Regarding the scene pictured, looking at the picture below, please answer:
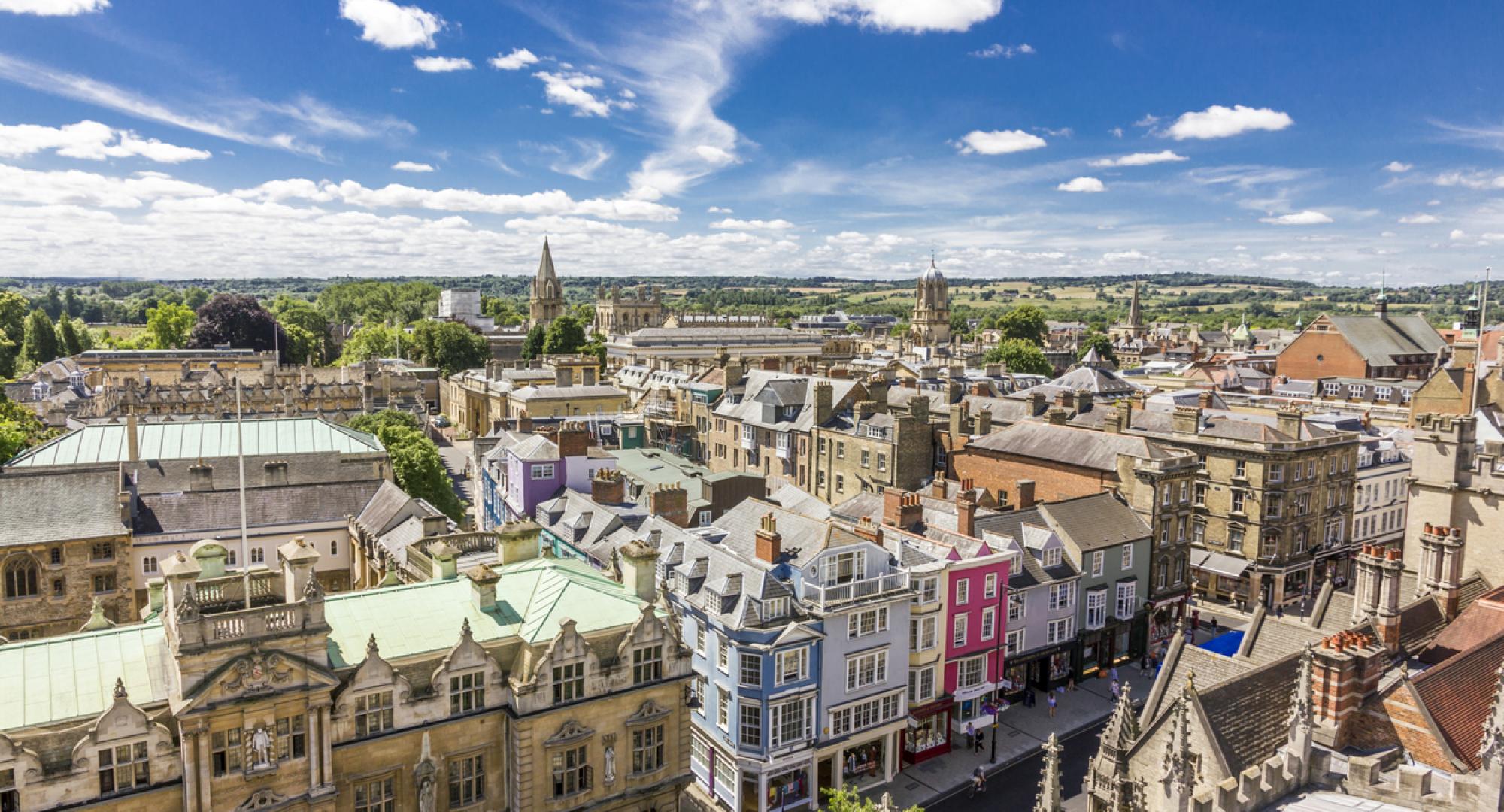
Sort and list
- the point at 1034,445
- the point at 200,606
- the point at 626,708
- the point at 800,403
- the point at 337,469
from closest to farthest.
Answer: the point at 200,606
the point at 626,708
the point at 337,469
the point at 1034,445
the point at 800,403

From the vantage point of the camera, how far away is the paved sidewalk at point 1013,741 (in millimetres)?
34094

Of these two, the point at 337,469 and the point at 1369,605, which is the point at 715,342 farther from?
the point at 1369,605

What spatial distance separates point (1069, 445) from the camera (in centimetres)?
5388

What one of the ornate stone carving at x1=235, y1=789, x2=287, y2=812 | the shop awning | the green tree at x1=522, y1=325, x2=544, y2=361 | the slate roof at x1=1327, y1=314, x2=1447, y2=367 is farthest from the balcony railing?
the green tree at x1=522, y1=325, x2=544, y2=361

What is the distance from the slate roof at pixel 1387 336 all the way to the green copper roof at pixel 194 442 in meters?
102

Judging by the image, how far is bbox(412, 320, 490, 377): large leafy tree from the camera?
14200 cm

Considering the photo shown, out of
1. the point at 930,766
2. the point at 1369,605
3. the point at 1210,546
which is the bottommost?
the point at 930,766

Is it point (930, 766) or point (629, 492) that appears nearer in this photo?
point (930, 766)

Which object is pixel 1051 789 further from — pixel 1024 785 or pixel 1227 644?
pixel 1227 644

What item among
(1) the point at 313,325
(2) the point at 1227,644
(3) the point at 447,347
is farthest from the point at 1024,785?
(1) the point at 313,325

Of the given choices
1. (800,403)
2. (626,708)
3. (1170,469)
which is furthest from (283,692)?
(800,403)

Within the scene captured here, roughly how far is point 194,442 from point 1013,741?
4446 centimetres

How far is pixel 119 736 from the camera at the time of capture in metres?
18.6

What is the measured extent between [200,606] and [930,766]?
27108 millimetres
